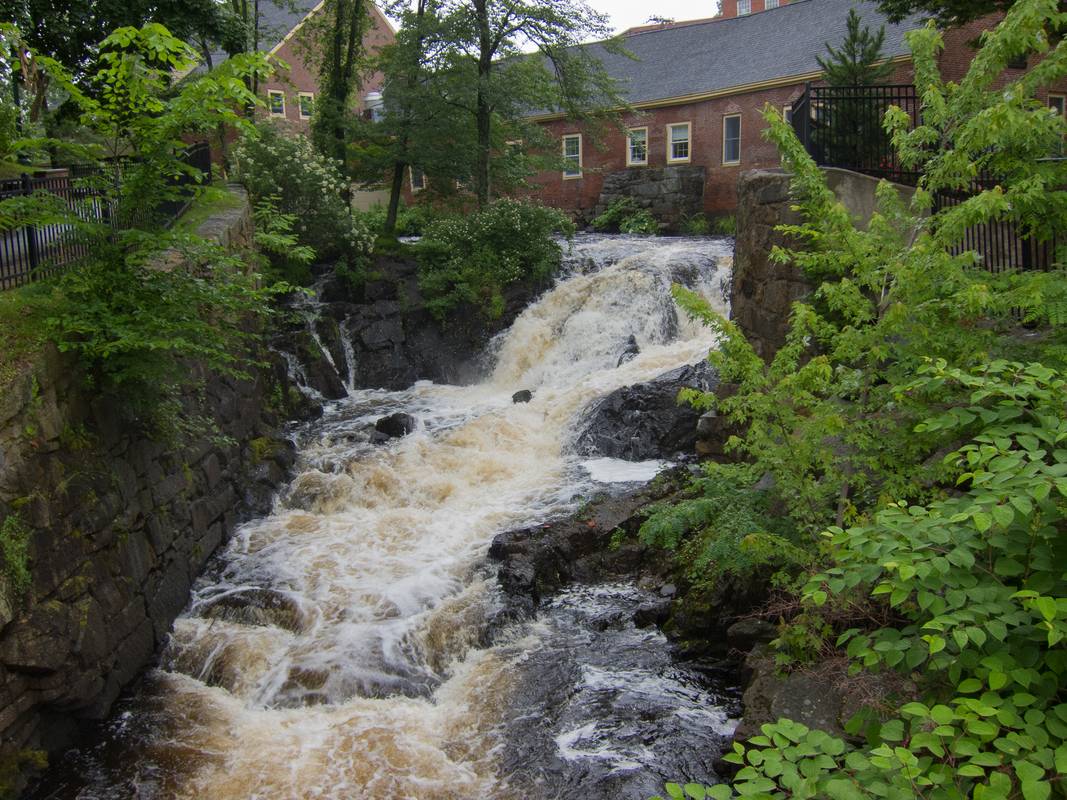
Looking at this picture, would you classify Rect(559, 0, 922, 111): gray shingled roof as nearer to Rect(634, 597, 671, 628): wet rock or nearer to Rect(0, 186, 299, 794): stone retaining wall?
Rect(634, 597, 671, 628): wet rock

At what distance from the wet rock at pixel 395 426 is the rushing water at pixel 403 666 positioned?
260 millimetres

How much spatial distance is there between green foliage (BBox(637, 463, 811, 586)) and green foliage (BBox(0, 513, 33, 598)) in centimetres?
524

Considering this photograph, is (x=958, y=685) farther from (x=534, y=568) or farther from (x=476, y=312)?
(x=476, y=312)

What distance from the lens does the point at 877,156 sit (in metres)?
11.6

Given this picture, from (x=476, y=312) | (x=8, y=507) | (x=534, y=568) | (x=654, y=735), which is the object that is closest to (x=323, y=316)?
(x=476, y=312)

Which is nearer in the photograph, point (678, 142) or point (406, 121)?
point (406, 121)

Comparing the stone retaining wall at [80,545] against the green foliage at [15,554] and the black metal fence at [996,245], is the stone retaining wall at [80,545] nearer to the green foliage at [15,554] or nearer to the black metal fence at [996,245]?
the green foliage at [15,554]

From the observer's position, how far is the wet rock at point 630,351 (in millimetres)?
16703

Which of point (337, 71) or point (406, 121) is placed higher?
point (337, 71)

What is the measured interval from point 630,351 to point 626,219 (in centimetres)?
1307

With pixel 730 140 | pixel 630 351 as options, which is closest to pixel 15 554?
pixel 630 351

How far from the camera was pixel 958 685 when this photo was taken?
391cm

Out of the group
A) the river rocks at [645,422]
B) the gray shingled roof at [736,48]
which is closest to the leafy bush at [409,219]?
the gray shingled roof at [736,48]

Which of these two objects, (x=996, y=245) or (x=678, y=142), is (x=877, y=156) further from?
(x=678, y=142)
